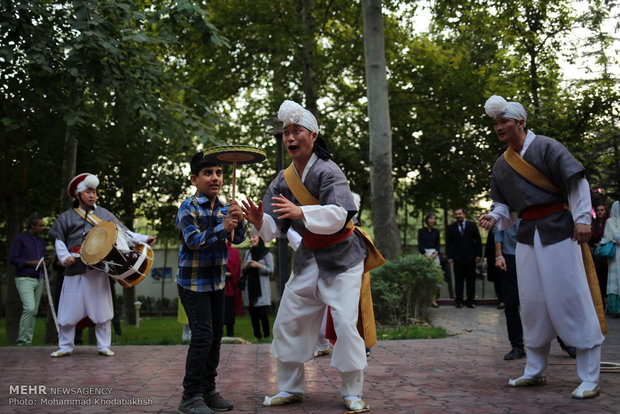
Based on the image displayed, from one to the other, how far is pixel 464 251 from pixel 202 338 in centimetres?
1091

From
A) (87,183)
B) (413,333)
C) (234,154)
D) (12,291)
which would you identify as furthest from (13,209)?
(234,154)

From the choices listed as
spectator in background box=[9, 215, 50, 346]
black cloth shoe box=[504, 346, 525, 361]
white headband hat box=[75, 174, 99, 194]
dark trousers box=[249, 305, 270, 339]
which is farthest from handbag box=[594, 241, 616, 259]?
spectator in background box=[9, 215, 50, 346]

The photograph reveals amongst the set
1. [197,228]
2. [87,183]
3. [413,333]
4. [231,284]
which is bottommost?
[413,333]

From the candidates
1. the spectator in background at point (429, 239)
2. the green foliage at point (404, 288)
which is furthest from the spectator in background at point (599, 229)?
the green foliage at point (404, 288)

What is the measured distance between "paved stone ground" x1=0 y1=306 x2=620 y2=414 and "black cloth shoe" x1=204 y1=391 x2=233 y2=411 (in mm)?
113

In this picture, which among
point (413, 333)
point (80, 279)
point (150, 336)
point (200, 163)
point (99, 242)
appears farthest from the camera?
point (150, 336)

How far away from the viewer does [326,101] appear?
74.4 ft

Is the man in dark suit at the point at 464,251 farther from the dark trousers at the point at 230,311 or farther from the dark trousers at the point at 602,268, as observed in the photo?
the dark trousers at the point at 230,311

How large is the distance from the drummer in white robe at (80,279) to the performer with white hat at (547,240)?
4.67m

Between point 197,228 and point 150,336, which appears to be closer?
point 197,228

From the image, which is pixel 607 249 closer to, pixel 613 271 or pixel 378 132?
pixel 613 271

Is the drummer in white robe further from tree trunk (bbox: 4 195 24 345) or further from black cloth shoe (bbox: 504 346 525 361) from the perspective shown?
tree trunk (bbox: 4 195 24 345)

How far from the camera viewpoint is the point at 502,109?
17.8ft

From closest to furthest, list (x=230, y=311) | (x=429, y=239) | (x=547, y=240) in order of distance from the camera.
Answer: (x=547, y=240), (x=230, y=311), (x=429, y=239)
